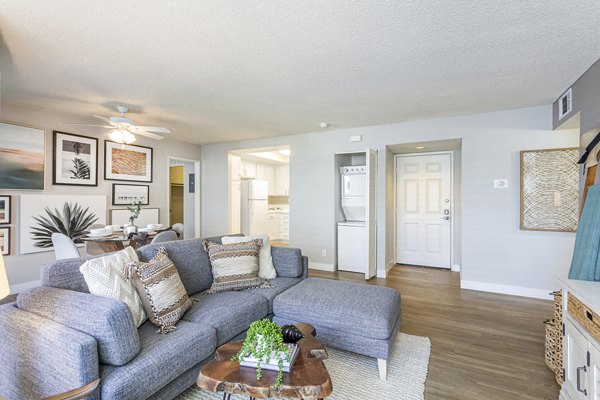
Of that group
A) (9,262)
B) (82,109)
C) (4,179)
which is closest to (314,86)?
(82,109)

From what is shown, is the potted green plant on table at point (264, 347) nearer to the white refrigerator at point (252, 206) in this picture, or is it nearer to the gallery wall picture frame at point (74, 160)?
the gallery wall picture frame at point (74, 160)

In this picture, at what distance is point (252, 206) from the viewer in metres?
7.27

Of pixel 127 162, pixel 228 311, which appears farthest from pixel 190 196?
pixel 228 311

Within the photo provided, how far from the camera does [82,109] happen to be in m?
3.84

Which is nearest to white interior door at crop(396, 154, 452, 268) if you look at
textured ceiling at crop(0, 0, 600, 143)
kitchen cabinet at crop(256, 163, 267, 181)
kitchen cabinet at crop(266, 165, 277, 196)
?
textured ceiling at crop(0, 0, 600, 143)

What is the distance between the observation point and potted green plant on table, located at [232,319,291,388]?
1.35 metres

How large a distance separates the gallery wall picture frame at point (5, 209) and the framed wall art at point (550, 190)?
6360mm

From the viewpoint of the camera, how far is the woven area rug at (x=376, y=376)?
1851 mm

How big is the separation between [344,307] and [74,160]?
4.33 meters

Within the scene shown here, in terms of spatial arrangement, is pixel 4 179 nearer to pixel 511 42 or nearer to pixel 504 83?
pixel 511 42

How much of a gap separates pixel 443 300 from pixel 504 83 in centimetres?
249

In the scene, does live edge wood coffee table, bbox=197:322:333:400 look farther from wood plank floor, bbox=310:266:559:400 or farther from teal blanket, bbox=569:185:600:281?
teal blanket, bbox=569:185:600:281

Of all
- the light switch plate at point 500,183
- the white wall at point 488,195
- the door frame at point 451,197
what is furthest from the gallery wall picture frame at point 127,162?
the light switch plate at point 500,183

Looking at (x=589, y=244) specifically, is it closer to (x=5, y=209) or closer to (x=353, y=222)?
(x=353, y=222)
